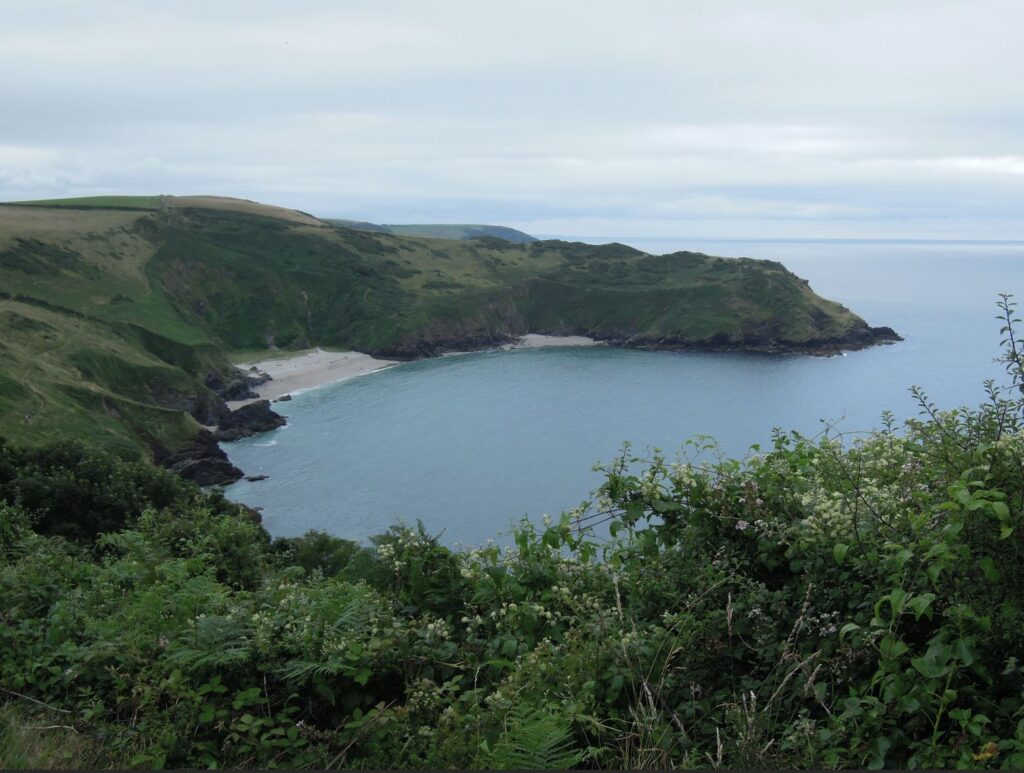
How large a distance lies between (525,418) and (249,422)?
33.9m

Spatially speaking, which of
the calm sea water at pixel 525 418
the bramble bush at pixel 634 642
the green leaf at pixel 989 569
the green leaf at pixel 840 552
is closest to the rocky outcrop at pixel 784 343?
the calm sea water at pixel 525 418

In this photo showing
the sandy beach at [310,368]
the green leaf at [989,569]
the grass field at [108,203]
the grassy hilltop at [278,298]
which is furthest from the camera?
the grass field at [108,203]

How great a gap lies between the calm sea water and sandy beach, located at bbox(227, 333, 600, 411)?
482cm

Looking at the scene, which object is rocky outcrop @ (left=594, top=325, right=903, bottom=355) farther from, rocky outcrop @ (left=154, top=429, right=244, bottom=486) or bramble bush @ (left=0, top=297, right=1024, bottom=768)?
bramble bush @ (left=0, top=297, right=1024, bottom=768)

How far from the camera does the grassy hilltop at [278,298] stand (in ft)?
280

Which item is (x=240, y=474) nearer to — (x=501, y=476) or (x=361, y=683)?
(x=501, y=476)

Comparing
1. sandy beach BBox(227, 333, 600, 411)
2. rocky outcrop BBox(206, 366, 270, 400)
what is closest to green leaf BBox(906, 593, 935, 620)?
rocky outcrop BBox(206, 366, 270, 400)

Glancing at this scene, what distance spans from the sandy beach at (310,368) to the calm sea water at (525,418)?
4822mm

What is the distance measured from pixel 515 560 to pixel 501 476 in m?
62.9

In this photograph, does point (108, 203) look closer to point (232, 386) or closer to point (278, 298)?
point (278, 298)

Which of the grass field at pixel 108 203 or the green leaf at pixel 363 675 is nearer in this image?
the green leaf at pixel 363 675

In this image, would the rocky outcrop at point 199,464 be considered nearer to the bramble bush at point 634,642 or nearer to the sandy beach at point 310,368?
the sandy beach at point 310,368

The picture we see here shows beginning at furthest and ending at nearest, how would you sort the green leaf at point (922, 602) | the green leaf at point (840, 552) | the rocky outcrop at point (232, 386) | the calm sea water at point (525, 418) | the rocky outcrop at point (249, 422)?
the rocky outcrop at point (232, 386)
the rocky outcrop at point (249, 422)
the calm sea water at point (525, 418)
the green leaf at point (840, 552)
the green leaf at point (922, 602)

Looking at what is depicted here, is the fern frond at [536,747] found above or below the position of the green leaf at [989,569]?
below
